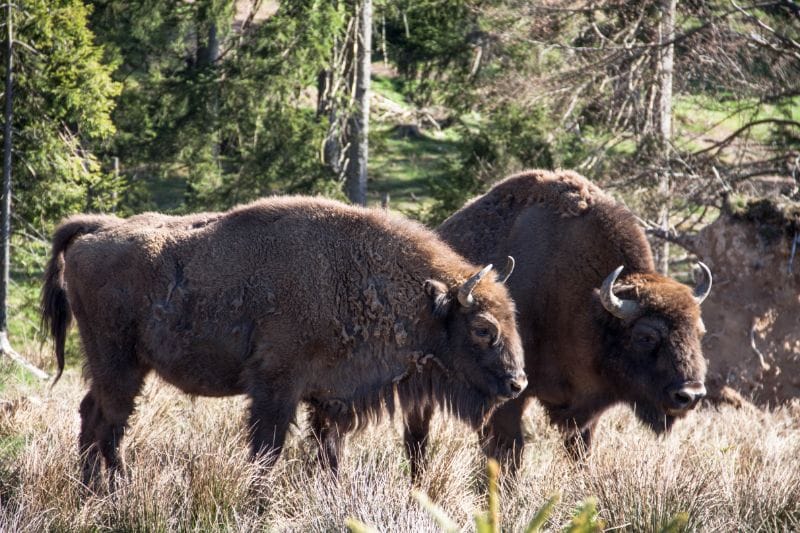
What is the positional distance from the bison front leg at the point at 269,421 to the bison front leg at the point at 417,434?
3.65ft

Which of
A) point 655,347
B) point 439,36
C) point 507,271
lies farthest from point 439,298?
point 439,36

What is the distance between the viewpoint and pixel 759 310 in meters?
10.3

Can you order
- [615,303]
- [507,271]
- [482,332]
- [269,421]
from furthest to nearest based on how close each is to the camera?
[615,303]
[507,271]
[482,332]
[269,421]

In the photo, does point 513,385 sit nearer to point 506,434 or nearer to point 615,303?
point 506,434

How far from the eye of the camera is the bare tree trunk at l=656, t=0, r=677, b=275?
45.4 ft

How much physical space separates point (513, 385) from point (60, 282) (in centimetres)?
370

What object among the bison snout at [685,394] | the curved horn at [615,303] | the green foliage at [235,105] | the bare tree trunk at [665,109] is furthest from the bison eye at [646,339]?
the green foliage at [235,105]

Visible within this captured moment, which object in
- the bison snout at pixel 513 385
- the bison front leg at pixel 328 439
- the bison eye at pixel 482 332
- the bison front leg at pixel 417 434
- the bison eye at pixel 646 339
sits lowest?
the bison front leg at pixel 417 434

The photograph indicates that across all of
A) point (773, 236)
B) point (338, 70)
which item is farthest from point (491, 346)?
point (338, 70)

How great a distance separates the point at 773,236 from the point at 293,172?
8.29m

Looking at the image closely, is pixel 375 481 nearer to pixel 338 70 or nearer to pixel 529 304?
pixel 529 304

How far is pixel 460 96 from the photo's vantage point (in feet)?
56.8

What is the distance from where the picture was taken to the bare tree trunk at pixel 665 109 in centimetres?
1385

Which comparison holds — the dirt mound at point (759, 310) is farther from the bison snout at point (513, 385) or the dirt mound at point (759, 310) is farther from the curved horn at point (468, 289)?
the curved horn at point (468, 289)
